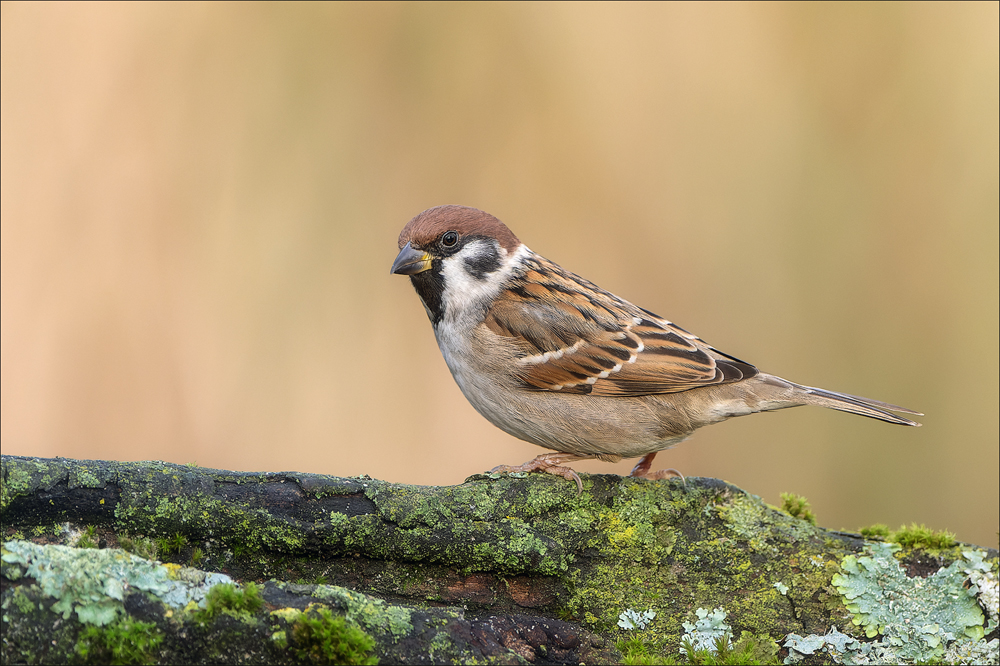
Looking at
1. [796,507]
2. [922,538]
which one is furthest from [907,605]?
[796,507]

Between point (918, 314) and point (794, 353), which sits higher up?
point (918, 314)

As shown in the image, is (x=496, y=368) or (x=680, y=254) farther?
(x=680, y=254)

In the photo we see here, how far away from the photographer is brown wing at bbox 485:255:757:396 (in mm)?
4344

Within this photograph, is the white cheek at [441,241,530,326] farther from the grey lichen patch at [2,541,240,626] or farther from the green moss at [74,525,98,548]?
the grey lichen patch at [2,541,240,626]

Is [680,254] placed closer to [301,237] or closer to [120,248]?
[301,237]

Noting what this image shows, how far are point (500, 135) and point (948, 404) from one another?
Answer: 4.40m

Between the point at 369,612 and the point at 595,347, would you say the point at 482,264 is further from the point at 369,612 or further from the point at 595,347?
the point at 369,612

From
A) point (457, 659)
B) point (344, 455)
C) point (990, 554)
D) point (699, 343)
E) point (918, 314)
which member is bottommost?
point (344, 455)

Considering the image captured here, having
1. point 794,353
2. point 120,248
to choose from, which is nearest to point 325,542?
point 120,248

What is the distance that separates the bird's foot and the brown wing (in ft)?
1.19

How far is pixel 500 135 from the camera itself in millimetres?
6980

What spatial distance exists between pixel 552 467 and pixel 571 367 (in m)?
0.72

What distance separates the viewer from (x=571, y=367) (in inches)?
172

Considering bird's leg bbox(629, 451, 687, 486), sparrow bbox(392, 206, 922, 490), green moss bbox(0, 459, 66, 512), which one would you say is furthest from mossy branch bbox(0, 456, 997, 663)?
sparrow bbox(392, 206, 922, 490)
